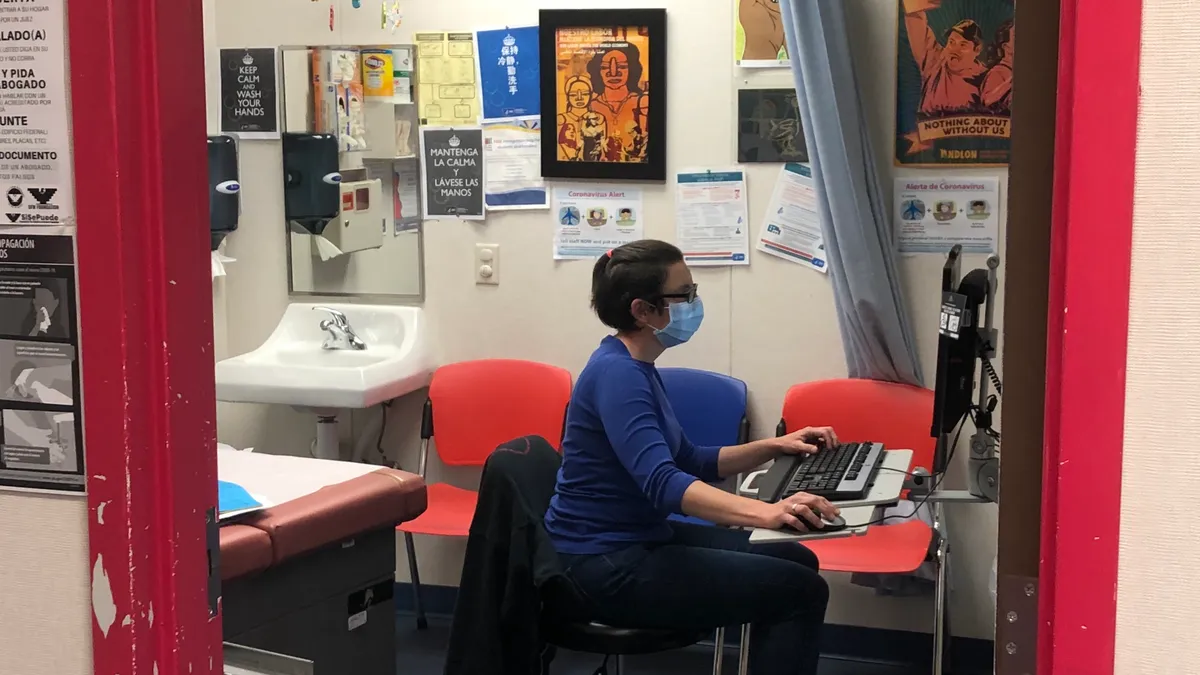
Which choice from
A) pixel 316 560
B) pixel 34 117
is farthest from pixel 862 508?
pixel 34 117

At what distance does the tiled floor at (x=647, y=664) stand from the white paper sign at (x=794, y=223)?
119 centimetres

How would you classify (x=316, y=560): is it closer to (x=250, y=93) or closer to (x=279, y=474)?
(x=279, y=474)

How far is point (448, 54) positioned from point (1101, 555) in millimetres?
3180

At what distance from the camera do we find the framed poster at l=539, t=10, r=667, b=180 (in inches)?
143

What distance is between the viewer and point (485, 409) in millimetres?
3811

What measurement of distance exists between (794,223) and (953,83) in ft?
1.95

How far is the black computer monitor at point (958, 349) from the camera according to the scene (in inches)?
77.3

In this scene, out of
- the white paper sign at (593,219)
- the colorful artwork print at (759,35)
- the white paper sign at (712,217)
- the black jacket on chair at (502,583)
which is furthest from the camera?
the white paper sign at (593,219)

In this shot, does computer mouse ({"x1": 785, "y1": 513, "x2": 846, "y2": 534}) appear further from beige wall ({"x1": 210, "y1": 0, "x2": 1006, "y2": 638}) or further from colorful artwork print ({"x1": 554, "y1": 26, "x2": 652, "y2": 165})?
colorful artwork print ({"x1": 554, "y1": 26, "x2": 652, "y2": 165})

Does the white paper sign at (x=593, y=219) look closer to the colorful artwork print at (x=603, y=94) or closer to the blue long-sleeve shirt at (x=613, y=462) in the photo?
the colorful artwork print at (x=603, y=94)

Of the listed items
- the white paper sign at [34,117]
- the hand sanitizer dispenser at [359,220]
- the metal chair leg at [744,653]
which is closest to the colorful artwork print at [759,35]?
the hand sanitizer dispenser at [359,220]

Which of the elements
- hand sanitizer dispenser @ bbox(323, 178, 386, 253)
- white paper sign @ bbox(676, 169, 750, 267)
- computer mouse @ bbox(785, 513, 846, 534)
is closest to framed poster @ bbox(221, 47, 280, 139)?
hand sanitizer dispenser @ bbox(323, 178, 386, 253)

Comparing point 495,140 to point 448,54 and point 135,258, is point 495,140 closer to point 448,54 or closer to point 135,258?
point 448,54

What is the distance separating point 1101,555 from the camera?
0.98 metres
